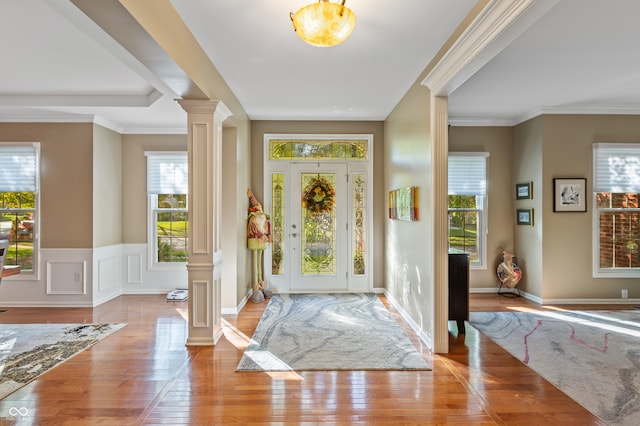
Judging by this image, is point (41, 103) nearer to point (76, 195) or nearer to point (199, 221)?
point (76, 195)

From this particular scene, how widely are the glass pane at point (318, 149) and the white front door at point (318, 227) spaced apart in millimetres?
150

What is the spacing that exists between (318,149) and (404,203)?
2.11m

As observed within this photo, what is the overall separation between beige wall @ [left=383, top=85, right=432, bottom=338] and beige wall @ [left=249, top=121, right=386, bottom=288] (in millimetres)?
371

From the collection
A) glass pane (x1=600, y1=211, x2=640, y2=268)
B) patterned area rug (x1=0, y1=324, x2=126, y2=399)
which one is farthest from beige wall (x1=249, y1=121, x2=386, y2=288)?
glass pane (x1=600, y1=211, x2=640, y2=268)

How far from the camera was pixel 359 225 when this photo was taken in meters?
6.00

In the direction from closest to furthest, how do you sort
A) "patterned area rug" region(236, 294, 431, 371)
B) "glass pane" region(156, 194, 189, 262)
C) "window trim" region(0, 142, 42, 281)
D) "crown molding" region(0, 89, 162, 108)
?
"patterned area rug" region(236, 294, 431, 371)
"crown molding" region(0, 89, 162, 108)
"window trim" region(0, 142, 42, 281)
"glass pane" region(156, 194, 189, 262)

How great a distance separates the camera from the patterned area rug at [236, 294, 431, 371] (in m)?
3.17

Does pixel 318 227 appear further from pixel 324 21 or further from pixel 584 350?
pixel 324 21

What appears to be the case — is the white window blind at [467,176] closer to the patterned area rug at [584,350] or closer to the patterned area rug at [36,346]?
the patterned area rug at [584,350]

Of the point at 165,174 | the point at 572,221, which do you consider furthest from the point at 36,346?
the point at 572,221

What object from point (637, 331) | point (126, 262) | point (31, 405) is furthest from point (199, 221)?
point (637, 331)

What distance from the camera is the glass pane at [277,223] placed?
5.95 metres

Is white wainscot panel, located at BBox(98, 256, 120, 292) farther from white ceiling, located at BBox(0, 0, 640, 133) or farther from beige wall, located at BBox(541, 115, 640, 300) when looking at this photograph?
beige wall, located at BBox(541, 115, 640, 300)

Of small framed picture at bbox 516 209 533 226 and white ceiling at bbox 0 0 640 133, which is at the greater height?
white ceiling at bbox 0 0 640 133
